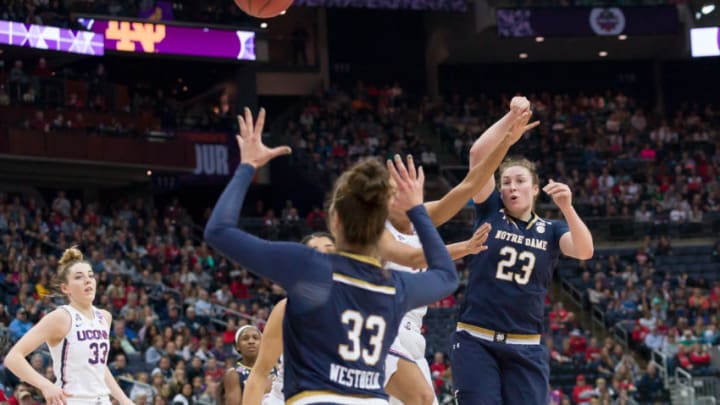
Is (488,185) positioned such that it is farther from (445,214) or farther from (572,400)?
(572,400)

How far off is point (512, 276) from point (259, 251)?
3.06 m

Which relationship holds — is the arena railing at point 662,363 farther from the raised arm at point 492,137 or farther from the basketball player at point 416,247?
the raised arm at point 492,137

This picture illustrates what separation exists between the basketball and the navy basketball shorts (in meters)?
7.00

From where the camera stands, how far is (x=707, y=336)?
77.9ft

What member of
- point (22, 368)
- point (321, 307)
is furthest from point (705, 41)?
point (321, 307)

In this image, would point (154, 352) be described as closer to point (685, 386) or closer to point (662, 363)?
point (685, 386)

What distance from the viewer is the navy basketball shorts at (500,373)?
7219 millimetres

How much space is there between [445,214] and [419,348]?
1.52 metres

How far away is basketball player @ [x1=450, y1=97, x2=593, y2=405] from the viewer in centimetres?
724

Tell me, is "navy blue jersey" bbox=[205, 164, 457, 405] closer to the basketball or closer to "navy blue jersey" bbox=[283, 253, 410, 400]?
"navy blue jersey" bbox=[283, 253, 410, 400]

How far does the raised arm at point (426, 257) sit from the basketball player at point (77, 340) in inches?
155

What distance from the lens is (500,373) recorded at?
7.33 meters

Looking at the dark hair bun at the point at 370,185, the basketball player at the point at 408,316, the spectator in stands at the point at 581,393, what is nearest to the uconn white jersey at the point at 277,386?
the basketball player at the point at 408,316

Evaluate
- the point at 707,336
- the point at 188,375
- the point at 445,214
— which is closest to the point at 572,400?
the point at 707,336
